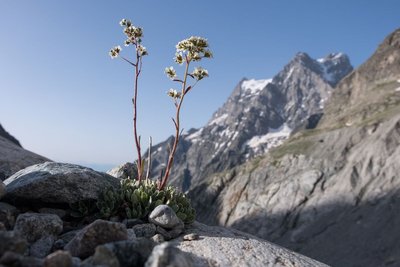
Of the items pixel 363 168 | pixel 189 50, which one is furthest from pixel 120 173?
pixel 363 168

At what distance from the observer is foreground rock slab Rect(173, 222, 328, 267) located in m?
7.42

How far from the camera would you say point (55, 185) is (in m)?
9.36

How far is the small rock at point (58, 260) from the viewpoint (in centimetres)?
490

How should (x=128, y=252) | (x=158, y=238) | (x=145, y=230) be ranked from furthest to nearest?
(x=145, y=230), (x=158, y=238), (x=128, y=252)

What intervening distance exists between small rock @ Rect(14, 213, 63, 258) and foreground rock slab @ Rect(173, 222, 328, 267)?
7.63 ft

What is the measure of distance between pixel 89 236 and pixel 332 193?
7408 cm

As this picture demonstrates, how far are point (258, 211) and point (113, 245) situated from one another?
285 ft

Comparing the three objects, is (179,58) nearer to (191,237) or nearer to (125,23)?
(125,23)

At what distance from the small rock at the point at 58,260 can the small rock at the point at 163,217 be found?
3.67 m

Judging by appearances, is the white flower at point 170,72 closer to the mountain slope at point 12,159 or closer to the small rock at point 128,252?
the small rock at point 128,252

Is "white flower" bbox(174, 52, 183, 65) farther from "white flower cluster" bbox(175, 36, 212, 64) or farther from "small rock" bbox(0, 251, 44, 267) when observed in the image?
"small rock" bbox(0, 251, 44, 267)

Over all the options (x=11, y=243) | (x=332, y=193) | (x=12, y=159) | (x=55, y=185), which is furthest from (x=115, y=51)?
(x=332, y=193)

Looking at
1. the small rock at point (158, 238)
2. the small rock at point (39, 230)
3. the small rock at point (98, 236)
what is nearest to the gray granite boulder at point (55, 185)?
the small rock at point (39, 230)

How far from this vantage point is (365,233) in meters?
57.9
